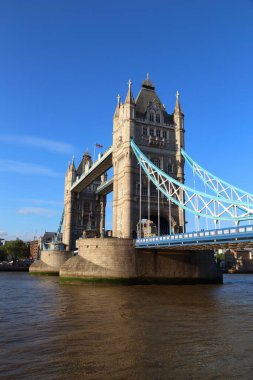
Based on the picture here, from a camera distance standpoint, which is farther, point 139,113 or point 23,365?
point 139,113

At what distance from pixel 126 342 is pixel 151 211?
34.2 meters

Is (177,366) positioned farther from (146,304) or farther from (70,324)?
(146,304)

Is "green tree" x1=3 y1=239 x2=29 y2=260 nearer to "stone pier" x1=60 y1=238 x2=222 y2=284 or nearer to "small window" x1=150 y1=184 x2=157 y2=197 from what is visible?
"stone pier" x1=60 y1=238 x2=222 y2=284

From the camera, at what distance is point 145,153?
47.7 metres

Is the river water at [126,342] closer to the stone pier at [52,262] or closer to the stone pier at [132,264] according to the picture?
the stone pier at [132,264]

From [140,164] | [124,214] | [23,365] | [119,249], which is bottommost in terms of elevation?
[23,365]

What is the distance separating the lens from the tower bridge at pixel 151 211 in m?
→ 33.7

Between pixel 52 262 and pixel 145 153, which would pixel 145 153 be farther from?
pixel 52 262

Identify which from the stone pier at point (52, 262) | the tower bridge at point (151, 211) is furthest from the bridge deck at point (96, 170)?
the stone pier at point (52, 262)

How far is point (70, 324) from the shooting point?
15.8 m

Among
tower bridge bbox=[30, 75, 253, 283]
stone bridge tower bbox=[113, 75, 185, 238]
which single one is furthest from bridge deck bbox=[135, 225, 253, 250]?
stone bridge tower bbox=[113, 75, 185, 238]

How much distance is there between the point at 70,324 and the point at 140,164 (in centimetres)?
2955

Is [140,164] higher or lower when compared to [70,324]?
higher

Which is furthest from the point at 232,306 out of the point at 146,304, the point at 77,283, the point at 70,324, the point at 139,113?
the point at 139,113
